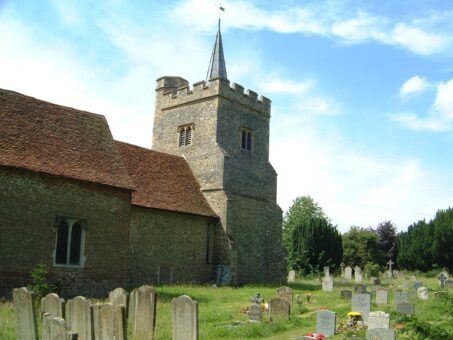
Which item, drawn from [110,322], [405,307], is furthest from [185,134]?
[110,322]

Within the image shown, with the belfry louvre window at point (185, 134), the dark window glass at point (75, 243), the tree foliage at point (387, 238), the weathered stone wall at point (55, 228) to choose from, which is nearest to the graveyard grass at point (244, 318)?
the weathered stone wall at point (55, 228)

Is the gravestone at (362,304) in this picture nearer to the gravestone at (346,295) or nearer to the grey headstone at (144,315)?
the gravestone at (346,295)

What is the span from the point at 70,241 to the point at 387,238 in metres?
42.3

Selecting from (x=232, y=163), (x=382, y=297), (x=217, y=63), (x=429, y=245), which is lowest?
(x=382, y=297)

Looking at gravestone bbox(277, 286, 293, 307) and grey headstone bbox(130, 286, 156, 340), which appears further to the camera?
gravestone bbox(277, 286, 293, 307)

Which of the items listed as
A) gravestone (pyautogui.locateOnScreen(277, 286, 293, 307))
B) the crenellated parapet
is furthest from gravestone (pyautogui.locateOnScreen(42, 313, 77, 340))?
the crenellated parapet

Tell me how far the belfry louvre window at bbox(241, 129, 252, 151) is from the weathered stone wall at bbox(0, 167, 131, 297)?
10847 millimetres

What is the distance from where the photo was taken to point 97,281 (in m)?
17.1

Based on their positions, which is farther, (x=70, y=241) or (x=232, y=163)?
(x=232, y=163)

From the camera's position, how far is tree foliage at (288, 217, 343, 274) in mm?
40438

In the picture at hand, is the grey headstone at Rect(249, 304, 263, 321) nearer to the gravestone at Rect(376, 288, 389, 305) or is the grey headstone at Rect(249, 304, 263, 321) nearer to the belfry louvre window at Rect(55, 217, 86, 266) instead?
the gravestone at Rect(376, 288, 389, 305)

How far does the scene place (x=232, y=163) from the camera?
26375 millimetres

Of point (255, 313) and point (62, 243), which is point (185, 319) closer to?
point (255, 313)

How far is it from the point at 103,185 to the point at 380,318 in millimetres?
10106
